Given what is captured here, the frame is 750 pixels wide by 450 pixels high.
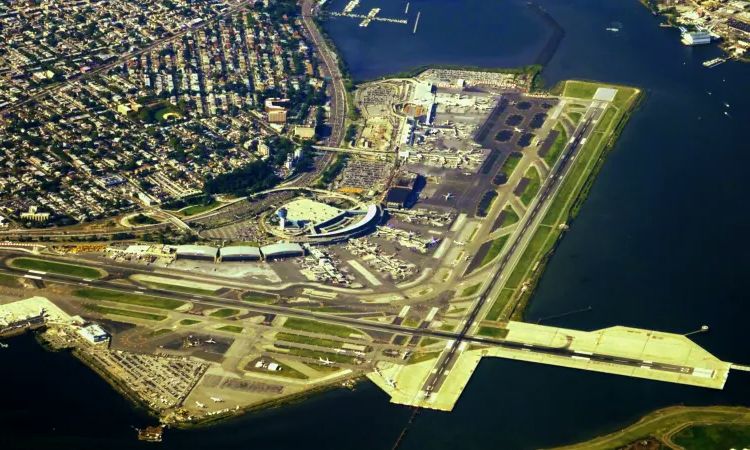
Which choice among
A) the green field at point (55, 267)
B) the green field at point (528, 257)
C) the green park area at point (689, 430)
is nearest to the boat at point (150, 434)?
the green field at point (55, 267)

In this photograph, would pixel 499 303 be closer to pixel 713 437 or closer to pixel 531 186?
pixel 713 437

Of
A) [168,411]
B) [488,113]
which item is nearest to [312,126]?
[488,113]

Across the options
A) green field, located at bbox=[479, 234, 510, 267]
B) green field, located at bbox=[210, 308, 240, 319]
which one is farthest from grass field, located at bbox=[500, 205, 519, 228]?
green field, located at bbox=[210, 308, 240, 319]

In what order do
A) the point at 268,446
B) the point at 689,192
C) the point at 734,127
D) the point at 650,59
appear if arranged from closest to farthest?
the point at 268,446
the point at 689,192
the point at 734,127
the point at 650,59

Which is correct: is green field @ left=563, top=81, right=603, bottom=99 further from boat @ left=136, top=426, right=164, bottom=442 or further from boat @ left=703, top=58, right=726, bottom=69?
boat @ left=136, top=426, right=164, bottom=442

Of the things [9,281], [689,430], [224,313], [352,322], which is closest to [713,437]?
[689,430]

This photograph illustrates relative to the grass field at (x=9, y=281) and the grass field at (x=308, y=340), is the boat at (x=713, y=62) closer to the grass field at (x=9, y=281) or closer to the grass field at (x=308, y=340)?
the grass field at (x=308, y=340)

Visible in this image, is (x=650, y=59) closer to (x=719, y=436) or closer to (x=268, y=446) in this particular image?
(x=719, y=436)
